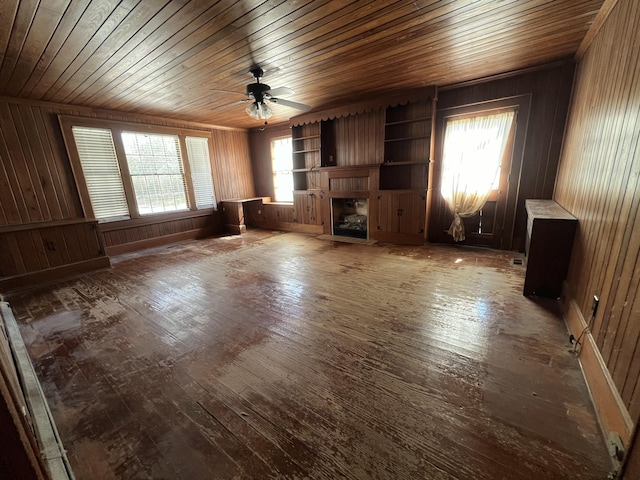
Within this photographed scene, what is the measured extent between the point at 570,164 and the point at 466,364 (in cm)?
278

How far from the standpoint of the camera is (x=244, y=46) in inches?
104

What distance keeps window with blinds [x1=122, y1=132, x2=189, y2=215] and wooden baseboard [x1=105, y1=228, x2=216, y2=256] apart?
→ 581mm

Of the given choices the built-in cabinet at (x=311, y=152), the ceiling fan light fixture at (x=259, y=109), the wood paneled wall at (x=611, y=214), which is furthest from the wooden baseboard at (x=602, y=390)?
the built-in cabinet at (x=311, y=152)

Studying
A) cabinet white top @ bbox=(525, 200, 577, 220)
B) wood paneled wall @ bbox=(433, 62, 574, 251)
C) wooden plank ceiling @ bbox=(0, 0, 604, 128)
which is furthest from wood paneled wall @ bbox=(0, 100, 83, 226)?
cabinet white top @ bbox=(525, 200, 577, 220)

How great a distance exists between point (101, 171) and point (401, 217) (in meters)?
5.61

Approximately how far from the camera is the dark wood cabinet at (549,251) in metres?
2.42

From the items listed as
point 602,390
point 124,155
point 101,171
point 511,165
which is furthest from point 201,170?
point 602,390

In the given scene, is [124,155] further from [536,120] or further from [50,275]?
[536,120]

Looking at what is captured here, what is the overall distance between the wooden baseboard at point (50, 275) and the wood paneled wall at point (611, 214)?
5.75m

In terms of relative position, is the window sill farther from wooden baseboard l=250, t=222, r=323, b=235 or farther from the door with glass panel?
the door with glass panel

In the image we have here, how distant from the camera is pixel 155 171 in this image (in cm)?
546

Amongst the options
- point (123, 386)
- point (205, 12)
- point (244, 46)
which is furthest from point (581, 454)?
point (244, 46)

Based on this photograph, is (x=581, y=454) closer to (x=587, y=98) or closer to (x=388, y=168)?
(x=587, y=98)

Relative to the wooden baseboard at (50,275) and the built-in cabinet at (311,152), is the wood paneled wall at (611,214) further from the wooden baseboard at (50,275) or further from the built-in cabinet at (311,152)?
the wooden baseboard at (50,275)
